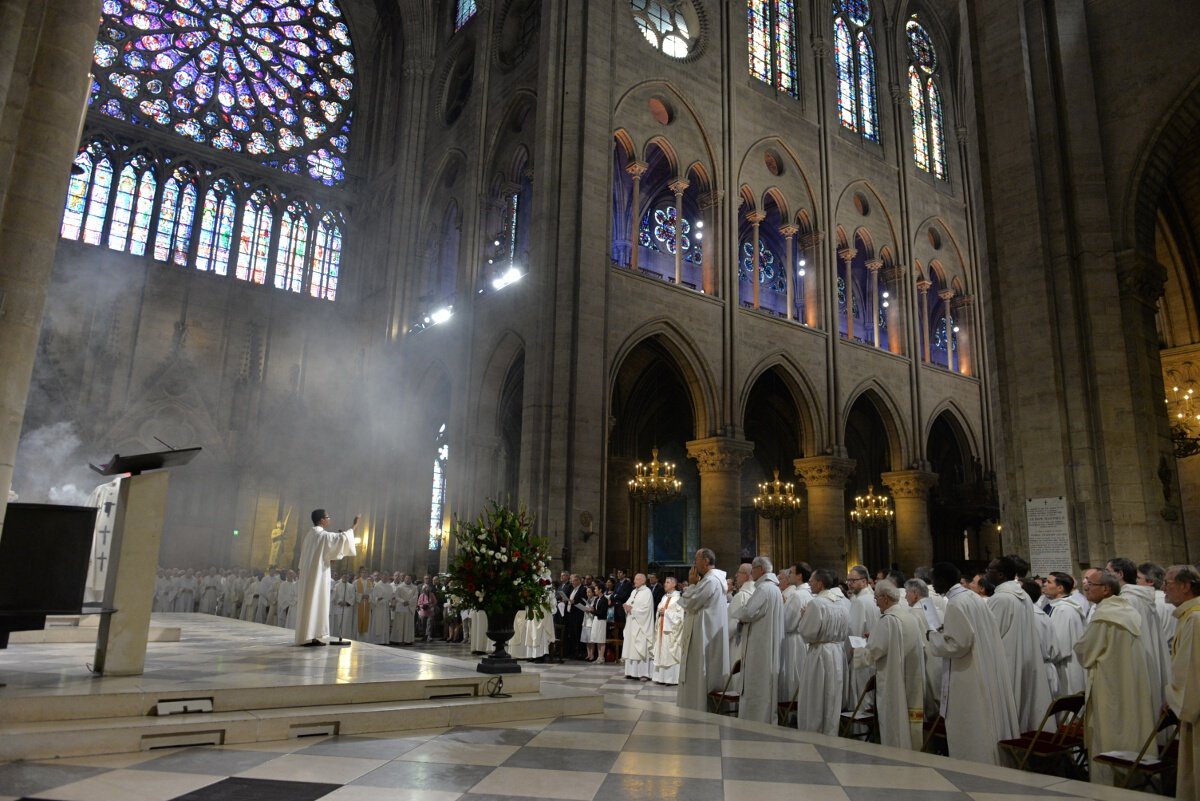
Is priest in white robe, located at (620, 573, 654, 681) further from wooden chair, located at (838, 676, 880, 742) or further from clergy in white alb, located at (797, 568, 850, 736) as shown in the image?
wooden chair, located at (838, 676, 880, 742)

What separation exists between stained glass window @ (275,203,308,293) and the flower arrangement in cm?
2193

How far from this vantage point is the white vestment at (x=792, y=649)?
7723 millimetres

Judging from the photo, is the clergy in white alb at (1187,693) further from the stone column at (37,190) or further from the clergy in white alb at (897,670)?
the stone column at (37,190)

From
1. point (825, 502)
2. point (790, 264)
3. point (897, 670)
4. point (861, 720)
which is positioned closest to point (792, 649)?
point (861, 720)

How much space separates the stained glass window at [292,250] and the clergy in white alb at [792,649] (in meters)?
22.7

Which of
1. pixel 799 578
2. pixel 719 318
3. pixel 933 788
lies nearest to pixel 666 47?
pixel 719 318

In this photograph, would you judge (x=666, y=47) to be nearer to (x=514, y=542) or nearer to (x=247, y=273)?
(x=247, y=273)

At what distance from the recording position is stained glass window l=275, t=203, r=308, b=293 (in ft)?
87.6

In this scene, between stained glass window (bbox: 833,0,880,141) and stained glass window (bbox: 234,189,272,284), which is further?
stained glass window (bbox: 833,0,880,141)

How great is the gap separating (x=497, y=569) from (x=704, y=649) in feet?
7.59

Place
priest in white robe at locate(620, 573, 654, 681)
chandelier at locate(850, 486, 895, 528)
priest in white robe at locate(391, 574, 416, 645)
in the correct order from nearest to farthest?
priest in white robe at locate(620, 573, 654, 681)
priest in white robe at locate(391, 574, 416, 645)
chandelier at locate(850, 486, 895, 528)

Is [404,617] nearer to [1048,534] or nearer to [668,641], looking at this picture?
[668,641]

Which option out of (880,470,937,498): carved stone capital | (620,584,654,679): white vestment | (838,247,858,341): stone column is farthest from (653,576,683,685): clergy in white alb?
(880,470,937,498): carved stone capital

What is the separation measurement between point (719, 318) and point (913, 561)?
951cm
